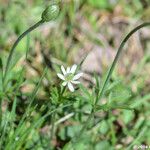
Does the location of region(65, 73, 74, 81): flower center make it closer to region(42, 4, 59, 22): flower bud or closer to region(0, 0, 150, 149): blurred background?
region(42, 4, 59, 22): flower bud

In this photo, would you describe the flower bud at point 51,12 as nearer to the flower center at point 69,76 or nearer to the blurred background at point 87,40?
the flower center at point 69,76

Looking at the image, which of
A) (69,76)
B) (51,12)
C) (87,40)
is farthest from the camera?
(87,40)

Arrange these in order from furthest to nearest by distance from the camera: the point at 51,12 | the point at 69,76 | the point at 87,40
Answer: the point at 87,40 < the point at 69,76 < the point at 51,12

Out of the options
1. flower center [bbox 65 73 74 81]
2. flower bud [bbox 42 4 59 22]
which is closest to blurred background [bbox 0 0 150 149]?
flower center [bbox 65 73 74 81]

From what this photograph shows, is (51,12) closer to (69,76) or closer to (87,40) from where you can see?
(69,76)

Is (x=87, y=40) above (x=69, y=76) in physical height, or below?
above

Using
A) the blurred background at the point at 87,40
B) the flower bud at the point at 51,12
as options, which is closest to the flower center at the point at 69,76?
the flower bud at the point at 51,12

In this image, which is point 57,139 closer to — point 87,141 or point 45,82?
point 87,141

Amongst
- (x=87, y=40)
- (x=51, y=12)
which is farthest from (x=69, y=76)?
(x=87, y=40)
